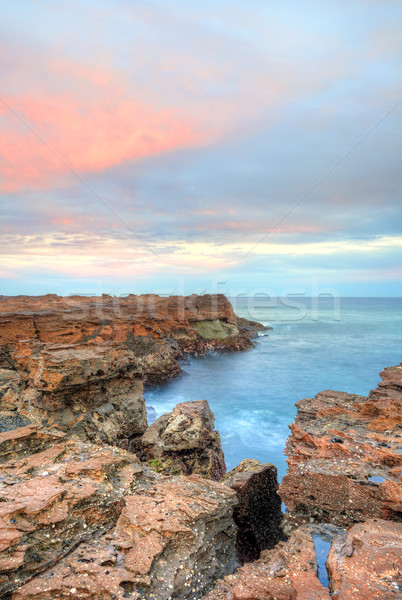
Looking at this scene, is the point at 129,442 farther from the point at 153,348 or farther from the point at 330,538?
the point at 153,348

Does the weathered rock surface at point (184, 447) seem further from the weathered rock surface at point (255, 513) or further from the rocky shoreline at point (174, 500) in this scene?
the weathered rock surface at point (255, 513)

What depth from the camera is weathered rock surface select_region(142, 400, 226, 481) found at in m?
8.33

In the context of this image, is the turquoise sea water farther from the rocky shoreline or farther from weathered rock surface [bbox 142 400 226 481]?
the rocky shoreline

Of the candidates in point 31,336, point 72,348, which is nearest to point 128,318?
point 31,336

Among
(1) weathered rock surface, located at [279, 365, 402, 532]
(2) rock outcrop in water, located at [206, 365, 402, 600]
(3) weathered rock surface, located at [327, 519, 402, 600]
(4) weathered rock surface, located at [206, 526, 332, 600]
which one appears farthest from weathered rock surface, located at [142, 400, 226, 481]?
(3) weathered rock surface, located at [327, 519, 402, 600]

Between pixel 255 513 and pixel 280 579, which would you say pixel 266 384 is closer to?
pixel 255 513

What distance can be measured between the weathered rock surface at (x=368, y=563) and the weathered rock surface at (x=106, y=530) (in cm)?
135

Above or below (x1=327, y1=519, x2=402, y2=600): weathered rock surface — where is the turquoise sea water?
below

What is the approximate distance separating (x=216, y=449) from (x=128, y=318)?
15.5 metres

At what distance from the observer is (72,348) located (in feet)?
29.2

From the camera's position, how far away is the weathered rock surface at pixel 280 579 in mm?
2934

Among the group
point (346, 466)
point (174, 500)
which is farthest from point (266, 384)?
point (174, 500)

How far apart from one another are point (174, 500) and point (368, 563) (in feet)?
7.16

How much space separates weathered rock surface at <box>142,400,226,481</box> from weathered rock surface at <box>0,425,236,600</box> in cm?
368
